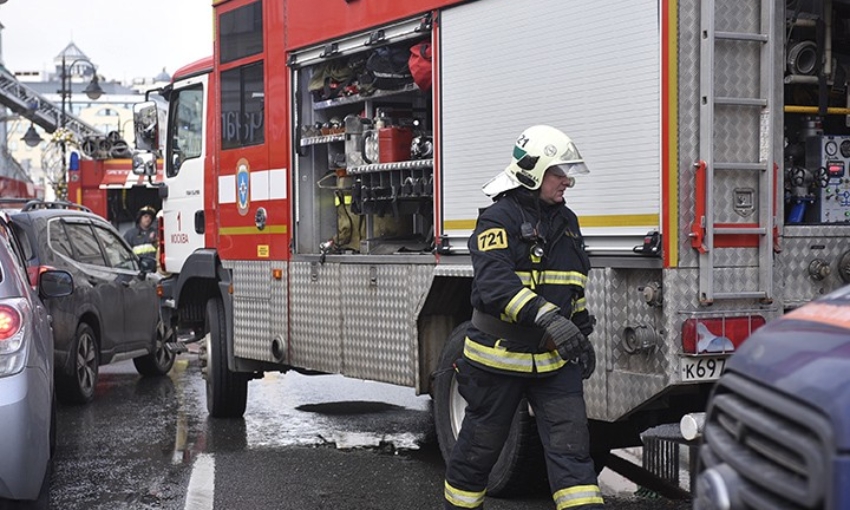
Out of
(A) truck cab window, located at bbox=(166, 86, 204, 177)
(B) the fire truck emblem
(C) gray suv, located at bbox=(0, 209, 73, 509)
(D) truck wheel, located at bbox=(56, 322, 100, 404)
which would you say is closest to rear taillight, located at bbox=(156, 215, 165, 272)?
(A) truck cab window, located at bbox=(166, 86, 204, 177)

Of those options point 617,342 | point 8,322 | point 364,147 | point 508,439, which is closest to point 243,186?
point 364,147

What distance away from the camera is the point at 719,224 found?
240 inches

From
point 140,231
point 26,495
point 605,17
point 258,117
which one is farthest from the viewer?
point 140,231

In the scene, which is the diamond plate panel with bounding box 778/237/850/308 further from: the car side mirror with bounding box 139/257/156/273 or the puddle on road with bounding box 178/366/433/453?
the car side mirror with bounding box 139/257/156/273

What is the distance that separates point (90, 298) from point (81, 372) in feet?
2.29

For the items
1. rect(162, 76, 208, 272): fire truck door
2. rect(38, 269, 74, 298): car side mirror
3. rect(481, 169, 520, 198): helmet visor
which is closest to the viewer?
rect(481, 169, 520, 198): helmet visor

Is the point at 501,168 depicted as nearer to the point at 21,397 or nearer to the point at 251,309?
the point at 21,397

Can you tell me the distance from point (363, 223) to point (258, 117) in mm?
1340

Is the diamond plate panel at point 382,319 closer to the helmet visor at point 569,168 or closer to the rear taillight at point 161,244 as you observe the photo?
the helmet visor at point 569,168

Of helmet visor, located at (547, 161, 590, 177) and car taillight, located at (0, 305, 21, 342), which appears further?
car taillight, located at (0, 305, 21, 342)

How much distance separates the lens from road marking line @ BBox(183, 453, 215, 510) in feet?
24.3

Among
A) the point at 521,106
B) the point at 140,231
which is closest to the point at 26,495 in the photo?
the point at 521,106

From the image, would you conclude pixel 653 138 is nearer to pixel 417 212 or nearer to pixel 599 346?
pixel 599 346

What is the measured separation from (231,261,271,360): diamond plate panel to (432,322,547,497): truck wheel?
2.43 meters
